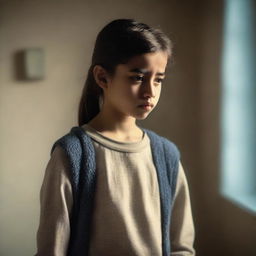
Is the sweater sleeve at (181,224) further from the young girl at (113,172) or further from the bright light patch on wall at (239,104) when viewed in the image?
the bright light patch on wall at (239,104)

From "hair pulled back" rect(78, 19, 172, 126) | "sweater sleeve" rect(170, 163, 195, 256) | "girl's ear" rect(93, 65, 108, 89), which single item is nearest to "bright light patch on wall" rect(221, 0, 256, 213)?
"sweater sleeve" rect(170, 163, 195, 256)

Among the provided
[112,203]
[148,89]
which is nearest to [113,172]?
[112,203]

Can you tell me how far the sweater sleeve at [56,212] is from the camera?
2.87 ft

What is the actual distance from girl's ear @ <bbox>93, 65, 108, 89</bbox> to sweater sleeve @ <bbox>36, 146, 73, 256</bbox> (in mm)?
213

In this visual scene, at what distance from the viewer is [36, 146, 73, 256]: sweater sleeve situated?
87 cm

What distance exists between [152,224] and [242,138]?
0.60 meters

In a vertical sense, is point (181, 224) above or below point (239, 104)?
below

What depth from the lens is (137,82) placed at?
898 millimetres

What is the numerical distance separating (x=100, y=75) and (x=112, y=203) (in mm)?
324

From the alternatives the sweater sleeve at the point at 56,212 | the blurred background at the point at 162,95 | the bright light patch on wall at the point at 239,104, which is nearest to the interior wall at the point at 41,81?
the blurred background at the point at 162,95

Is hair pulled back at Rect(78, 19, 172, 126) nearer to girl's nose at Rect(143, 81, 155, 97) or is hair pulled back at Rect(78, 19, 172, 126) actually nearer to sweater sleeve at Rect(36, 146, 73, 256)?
girl's nose at Rect(143, 81, 155, 97)

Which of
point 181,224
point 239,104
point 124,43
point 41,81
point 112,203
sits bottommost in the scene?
point 181,224

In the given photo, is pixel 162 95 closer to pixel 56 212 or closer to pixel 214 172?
pixel 214 172

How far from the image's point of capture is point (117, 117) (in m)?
0.98
